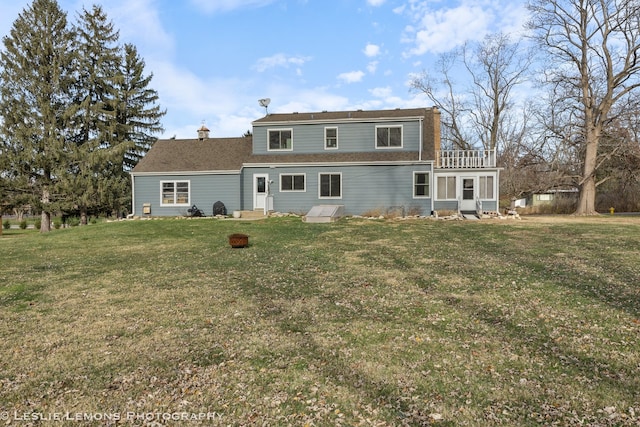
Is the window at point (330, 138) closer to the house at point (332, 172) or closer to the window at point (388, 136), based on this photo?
the house at point (332, 172)

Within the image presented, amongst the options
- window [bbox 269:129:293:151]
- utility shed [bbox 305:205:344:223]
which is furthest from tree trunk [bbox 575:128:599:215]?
window [bbox 269:129:293:151]

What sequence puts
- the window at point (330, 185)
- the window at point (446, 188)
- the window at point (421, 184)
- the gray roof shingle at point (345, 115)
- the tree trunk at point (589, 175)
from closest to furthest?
1. the window at point (421, 184)
2. the window at point (446, 188)
3. the window at point (330, 185)
4. the gray roof shingle at point (345, 115)
5. the tree trunk at point (589, 175)

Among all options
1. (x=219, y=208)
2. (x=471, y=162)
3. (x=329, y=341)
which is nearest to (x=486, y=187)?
(x=471, y=162)

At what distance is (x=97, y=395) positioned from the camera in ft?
11.5

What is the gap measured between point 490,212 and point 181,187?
18.0m

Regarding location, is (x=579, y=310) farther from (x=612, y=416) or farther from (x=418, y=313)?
(x=612, y=416)

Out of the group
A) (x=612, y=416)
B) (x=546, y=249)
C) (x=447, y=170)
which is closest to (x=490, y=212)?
(x=447, y=170)

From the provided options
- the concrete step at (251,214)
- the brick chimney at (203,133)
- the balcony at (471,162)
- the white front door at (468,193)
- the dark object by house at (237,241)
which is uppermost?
A: the brick chimney at (203,133)

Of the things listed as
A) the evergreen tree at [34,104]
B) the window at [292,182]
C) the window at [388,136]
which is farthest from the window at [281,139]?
the evergreen tree at [34,104]

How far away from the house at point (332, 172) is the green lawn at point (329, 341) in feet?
39.6

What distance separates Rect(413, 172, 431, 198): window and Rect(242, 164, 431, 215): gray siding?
0.73ft

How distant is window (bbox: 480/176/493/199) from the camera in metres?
21.6

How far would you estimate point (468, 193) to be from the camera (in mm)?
21844

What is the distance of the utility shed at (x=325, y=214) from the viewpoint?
18922mm
